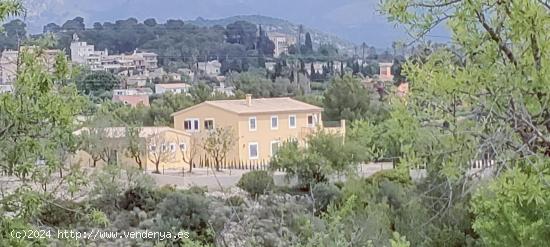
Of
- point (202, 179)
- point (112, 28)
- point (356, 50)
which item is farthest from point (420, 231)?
point (112, 28)

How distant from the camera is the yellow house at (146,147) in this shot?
76.1ft

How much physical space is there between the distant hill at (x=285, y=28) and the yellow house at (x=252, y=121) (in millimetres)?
23734

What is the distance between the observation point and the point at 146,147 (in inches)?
1005

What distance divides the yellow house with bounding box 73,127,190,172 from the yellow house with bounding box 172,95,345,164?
1332mm

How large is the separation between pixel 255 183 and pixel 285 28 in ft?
148

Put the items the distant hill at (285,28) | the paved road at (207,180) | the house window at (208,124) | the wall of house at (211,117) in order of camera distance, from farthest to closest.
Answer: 1. the distant hill at (285,28)
2. the house window at (208,124)
3. the wall of house at (211,117)
4. the paved road at (207,180)

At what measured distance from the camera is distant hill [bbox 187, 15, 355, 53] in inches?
2259

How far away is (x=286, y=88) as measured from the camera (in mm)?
41219

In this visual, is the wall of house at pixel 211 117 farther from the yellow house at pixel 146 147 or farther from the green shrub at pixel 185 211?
the green shrub at pixel 185 211

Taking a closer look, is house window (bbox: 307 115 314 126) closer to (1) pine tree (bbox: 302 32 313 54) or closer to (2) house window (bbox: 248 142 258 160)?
(2) house window (bbox: 248 142 258 160)


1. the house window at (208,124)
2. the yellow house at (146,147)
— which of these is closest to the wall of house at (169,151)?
the yellow house at (146,147)

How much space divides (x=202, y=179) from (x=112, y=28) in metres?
32.8

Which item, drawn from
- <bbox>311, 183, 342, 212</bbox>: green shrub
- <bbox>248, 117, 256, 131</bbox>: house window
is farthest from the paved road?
<bbox>248, 117, 256, 131</bbox>: house window

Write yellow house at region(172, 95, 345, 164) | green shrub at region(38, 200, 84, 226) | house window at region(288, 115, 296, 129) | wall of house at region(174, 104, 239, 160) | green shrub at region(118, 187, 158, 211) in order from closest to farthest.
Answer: green shrub at region(38, 200, 84, 226) < green shrub at region(118, 187, 158, 211) < wall of house at region(174, 104, 239, 160) < yellow house at region(172, 95, 345, 164) < house window at region(288, 115, 296, 129)
